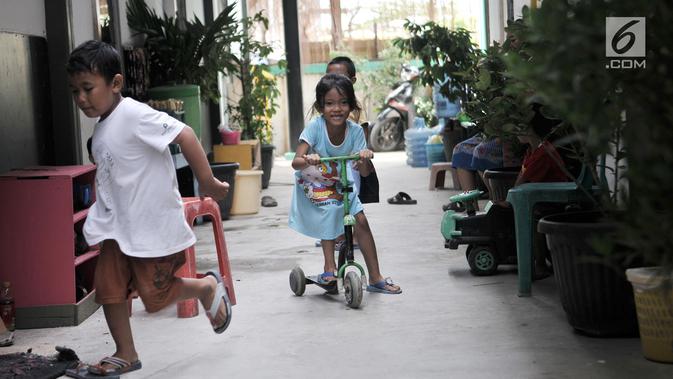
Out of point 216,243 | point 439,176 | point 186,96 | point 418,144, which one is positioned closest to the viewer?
point 216,243

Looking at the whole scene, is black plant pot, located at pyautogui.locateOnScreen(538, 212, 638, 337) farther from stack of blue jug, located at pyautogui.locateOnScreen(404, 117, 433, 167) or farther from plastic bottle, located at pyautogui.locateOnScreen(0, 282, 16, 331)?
stack of blue jug, located at pyautogui.locateOnScreen(404, 117, 433, 167)

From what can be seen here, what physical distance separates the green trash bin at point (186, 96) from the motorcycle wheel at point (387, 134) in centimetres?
779

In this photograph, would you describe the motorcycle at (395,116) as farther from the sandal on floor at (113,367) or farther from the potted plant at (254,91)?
the sandal on floor at (113,367)

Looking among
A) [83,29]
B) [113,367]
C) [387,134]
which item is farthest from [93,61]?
[387,134]

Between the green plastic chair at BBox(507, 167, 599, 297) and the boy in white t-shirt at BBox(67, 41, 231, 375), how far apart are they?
1.72 metres

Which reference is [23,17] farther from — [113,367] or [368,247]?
[113,367]

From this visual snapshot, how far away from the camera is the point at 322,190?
597cm

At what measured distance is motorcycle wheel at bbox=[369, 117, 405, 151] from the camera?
56.3 ft

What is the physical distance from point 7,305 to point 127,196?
1.43m

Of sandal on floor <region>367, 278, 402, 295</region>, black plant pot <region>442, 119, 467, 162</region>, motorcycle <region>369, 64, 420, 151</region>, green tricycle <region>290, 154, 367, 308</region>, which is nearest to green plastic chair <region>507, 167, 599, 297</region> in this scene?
sandal on floor <region>367, 278, 402, 295</region>

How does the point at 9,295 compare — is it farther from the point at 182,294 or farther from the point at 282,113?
the point at 282,113

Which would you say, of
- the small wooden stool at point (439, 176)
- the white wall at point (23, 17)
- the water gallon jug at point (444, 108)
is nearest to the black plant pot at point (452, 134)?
the small wooden stool at point (439, 176)


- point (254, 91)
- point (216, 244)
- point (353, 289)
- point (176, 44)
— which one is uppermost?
point (176, 44)

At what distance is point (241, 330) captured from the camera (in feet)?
17.1
